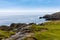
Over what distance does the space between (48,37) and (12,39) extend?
4.75m

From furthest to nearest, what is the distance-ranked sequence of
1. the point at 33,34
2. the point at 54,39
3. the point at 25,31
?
the point at 25,31
the point at 33,34
the point at 54,39

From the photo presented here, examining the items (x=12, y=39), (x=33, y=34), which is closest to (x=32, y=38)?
(x=33, y=34)

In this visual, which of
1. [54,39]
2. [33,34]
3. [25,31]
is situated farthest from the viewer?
[25,31]

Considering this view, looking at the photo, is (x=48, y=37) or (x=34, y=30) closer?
(x=48, y=37)

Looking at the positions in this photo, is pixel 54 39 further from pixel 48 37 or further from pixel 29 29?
pixel 29 29

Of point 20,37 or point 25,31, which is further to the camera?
point 25,31

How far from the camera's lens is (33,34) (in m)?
28.4

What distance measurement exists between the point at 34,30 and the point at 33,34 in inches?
107

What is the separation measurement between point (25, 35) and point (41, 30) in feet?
11.0

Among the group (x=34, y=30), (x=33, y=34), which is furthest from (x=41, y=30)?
(x=33, y=34)

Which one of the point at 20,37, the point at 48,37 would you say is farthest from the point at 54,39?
the point at 20,37

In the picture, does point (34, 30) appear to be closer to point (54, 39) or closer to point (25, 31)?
point (25, 31)

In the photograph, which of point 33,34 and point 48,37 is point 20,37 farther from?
point 48,37

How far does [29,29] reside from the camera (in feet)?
102
